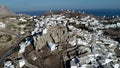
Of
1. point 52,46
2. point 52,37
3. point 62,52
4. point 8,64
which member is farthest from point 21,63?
point 52,37

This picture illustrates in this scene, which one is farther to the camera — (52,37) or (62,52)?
(52,37)

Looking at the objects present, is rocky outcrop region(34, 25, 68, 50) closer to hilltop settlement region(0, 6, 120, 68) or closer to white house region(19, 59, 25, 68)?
hilltop settlement region(0, 6, 120, 68)

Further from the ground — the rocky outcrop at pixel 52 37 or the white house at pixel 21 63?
the rocky outcrop at pixel 52 37

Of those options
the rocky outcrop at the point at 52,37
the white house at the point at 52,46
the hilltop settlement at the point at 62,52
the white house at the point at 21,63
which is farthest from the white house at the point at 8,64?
the white house at the point at 52,46

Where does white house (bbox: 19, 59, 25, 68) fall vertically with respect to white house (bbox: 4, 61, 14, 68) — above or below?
above

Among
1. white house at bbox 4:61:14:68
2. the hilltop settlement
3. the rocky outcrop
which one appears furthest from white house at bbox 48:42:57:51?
white house at bbox 4:61:14:68

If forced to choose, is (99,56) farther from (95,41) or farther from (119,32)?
(119,32)

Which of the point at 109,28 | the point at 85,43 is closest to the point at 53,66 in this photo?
the point at 85,43

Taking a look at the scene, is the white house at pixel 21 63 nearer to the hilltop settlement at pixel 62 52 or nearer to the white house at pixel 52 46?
the hilltop settlement at pixel 62 52

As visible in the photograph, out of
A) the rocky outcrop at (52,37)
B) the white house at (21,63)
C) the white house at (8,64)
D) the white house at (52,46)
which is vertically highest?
the rocky outcrop at (52,37)

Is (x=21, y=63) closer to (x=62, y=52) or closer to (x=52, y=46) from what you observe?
(x=62, y=52)

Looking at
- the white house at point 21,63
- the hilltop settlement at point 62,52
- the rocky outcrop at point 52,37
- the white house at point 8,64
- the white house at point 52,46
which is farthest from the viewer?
the rocky outcrop at point 52,37
